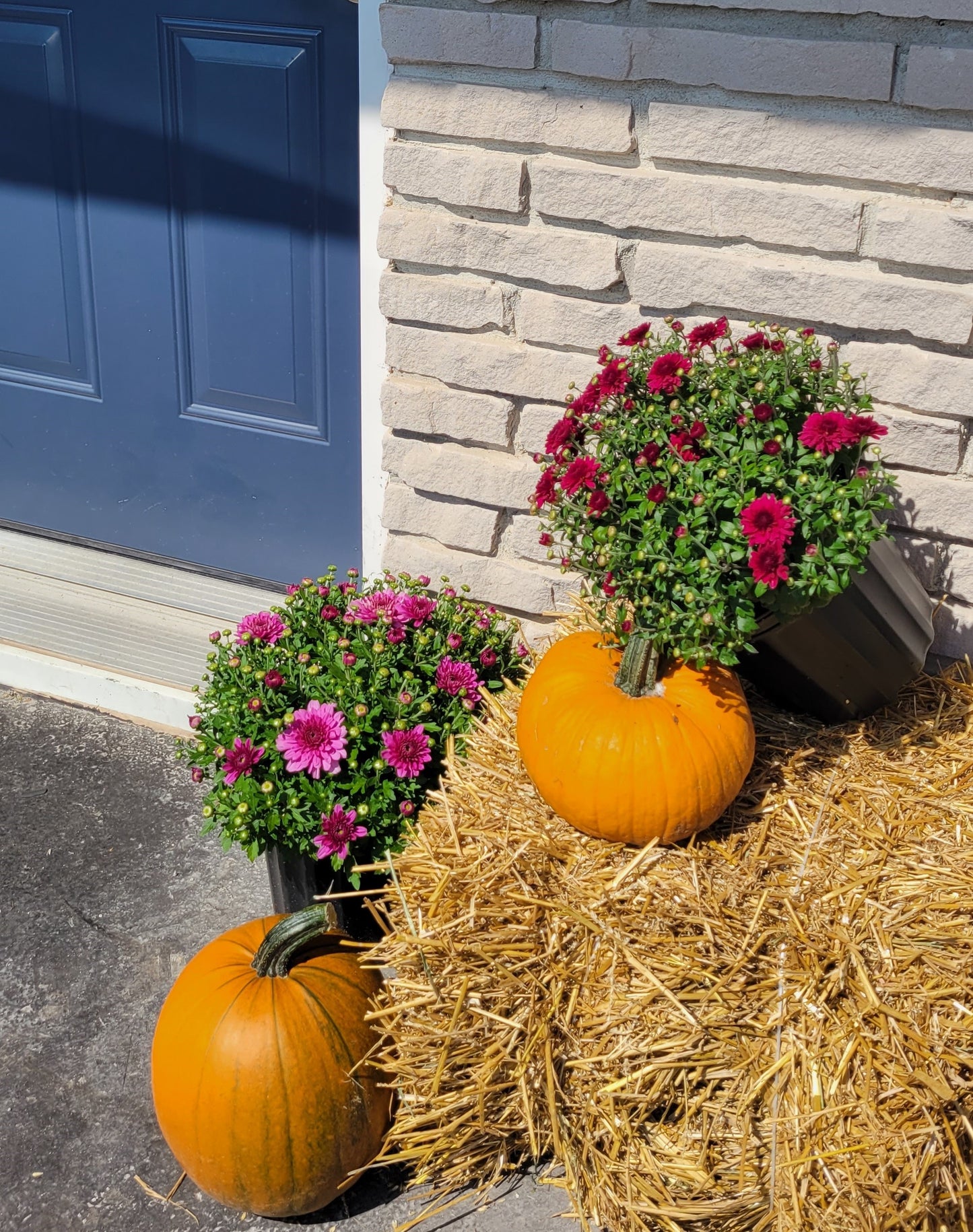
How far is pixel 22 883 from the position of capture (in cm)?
277

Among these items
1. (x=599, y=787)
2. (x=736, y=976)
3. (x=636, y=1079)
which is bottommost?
(x=636, y=1079)

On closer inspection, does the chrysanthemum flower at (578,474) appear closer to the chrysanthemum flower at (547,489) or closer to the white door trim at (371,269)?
the chrysanthemum flower at (547,489)

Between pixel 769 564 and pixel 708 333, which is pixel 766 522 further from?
pixel 708 333

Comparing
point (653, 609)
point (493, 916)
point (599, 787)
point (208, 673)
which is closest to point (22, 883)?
point (208, 673)

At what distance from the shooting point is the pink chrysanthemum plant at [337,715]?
2281mm

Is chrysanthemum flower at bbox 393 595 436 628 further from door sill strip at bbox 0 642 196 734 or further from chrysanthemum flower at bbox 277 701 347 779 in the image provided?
door sill strip at bbox 0 642 196 734

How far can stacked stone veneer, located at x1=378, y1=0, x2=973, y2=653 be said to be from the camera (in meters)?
2.12

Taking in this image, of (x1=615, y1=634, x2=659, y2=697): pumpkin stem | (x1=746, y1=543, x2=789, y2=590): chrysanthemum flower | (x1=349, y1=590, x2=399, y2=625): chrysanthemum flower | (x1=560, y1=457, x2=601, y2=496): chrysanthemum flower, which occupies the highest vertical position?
(x1=560, y1=457, x2=601, y2=496): chrysanthemum flower

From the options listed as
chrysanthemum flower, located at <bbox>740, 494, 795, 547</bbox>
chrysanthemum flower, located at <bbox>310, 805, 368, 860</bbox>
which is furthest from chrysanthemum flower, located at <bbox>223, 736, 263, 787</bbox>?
chrysanthemum flower, located at <bbox>740, 494, 795, 547</bbox>

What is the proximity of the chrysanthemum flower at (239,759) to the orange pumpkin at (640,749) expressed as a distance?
578mm

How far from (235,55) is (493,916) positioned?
2.25m

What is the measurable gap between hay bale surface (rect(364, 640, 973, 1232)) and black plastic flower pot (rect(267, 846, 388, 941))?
35 centimetres

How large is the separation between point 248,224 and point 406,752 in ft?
5.20

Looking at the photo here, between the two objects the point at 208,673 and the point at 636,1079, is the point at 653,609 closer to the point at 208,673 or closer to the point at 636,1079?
the point at 636,1079
